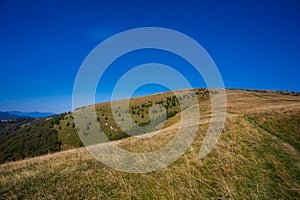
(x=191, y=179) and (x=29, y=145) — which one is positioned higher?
(x=191, y=179)

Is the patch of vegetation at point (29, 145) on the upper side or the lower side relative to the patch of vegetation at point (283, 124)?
lower

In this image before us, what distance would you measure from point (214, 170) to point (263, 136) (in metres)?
6.58

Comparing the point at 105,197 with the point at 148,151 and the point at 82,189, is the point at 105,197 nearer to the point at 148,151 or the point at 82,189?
the point at 82,189

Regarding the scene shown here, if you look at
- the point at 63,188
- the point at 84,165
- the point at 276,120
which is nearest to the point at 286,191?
the point at 63,188

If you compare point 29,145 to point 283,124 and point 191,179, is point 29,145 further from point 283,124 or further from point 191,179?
point 191,179

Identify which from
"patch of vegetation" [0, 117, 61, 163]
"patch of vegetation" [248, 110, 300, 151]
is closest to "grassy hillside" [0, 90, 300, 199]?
"patch of vegetation" [248, 110, 300, 151]

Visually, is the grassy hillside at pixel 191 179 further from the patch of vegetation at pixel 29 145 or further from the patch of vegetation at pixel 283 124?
the patch of vegetation at pixel 29 145

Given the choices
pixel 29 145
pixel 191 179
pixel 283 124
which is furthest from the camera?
pixel 29 145

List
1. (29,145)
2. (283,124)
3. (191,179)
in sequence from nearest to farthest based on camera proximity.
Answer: (191,179) < (283,124) < (29,145)

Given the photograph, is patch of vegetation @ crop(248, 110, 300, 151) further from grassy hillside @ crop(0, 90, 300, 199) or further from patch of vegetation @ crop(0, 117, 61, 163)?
patch of vegetation @ crop(0, 117, 61, 163)

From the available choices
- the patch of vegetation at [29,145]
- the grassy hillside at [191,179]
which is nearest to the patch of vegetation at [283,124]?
the grassy hillside at [191,179]

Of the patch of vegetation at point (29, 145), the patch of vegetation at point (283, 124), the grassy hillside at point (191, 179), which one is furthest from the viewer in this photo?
the patch of vegetation at point (29, 145)

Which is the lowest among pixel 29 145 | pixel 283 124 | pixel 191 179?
pixel 29 145

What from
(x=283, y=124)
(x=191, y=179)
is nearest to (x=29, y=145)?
(x=283, y=124)
